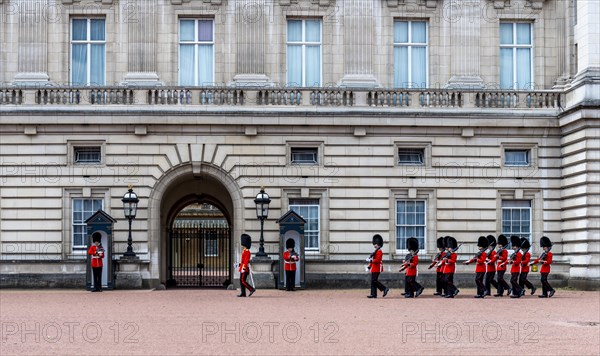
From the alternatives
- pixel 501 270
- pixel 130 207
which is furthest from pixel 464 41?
pixel 130 207

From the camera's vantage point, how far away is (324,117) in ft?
95.5

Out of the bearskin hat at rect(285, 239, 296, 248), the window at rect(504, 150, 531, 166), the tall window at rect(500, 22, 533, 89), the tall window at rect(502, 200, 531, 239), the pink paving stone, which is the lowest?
the pink paving stone

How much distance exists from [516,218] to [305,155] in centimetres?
586

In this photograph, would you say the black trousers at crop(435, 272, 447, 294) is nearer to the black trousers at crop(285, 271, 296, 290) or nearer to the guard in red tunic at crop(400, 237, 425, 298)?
the guard in red tunic at crop(400, 237, 425, 298)

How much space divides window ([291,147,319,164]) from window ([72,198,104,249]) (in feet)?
16.9

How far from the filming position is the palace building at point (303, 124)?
2875cm

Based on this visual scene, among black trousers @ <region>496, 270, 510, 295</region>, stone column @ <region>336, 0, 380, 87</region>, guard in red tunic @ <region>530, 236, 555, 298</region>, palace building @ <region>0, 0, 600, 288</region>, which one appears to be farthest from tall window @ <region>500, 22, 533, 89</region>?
black trousers @ <region>496, 270, 510, 295</region>

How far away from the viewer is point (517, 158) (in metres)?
30.0

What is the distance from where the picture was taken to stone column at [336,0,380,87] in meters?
29.6

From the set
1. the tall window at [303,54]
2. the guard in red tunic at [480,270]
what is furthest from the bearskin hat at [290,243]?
the tall window at [303,54]

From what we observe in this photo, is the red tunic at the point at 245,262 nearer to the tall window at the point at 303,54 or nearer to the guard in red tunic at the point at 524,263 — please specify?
the guard in red tunic at the point at 524,263

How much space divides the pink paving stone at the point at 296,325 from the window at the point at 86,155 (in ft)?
17.9

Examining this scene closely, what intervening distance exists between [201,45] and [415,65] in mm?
5770

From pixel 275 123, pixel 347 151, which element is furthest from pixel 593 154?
pixel 275 123
